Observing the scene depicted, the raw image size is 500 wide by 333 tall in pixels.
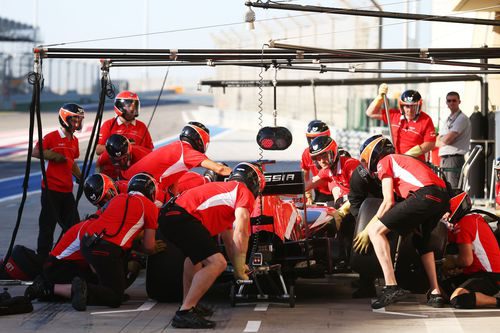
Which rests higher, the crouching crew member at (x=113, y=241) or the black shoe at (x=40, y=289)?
the crouching crew member at (x=113, y=241)

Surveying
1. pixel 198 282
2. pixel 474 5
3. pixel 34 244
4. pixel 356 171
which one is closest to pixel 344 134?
pixel 474 5

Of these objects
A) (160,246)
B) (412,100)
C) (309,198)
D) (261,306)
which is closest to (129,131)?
(309,198)

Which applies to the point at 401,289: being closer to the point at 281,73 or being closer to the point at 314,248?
the point at 314,248

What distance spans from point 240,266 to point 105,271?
54.5 inches

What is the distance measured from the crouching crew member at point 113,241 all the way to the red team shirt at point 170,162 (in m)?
1.15

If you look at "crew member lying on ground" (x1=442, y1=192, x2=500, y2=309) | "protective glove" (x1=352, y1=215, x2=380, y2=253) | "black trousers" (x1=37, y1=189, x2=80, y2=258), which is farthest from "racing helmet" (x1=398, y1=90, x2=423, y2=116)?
"black trousers" (x1=37, y1=189, x2=80, y2=258)

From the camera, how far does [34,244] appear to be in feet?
50.0

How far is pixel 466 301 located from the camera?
1011 centimetres

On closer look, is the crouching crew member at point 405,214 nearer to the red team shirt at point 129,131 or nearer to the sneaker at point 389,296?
the sneaker at point 389,296

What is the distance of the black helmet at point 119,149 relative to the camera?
40.2 feet

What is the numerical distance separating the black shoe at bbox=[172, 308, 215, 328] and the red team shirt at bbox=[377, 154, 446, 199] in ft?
7.51

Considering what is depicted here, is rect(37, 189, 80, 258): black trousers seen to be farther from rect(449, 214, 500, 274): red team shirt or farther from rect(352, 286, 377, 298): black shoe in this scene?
rect(449, 214, 500, 274): red team shirt

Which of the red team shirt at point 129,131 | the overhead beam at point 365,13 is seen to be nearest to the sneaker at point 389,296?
the overhead beam at point 365,13

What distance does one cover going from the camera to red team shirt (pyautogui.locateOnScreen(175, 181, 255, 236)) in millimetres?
9438
